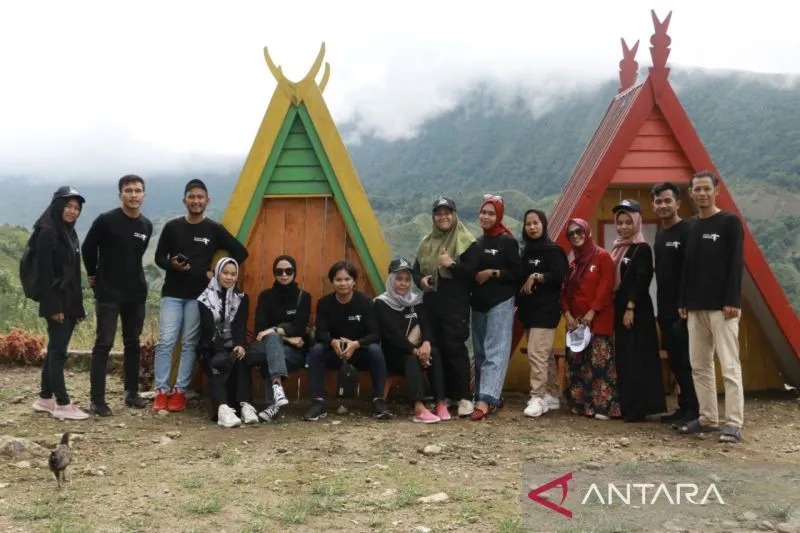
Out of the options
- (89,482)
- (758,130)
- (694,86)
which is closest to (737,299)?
(89,482)

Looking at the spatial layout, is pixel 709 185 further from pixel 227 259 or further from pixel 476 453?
pixel 227 259

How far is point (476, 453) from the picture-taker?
4.61m

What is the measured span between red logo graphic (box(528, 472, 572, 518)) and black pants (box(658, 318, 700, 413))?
176 centimetres

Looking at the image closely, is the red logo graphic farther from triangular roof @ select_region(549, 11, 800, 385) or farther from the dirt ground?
triangular roof @ select_region(549, 11, 800, 385)

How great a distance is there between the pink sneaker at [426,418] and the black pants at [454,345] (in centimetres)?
39

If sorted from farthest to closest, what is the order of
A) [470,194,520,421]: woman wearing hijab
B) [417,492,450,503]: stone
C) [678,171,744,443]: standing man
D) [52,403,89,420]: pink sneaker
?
[470,194,520,421]: woman wearing hijab < [52,403,89,420]: pink sneaker < [678,171,744,443]: standing man < [417,492,450,503]: stone

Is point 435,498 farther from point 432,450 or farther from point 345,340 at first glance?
point 345,340

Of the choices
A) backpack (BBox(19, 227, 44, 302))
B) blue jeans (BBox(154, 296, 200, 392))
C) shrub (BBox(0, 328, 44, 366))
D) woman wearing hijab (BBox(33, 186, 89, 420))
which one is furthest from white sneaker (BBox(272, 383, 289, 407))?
shrub (BBox(0, 328, 44, 366))

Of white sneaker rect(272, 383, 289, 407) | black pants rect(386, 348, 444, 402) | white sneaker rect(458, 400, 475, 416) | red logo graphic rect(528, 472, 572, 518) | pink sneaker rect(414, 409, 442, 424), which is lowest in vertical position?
red logo graphic rect(528, 472, 572, 518)

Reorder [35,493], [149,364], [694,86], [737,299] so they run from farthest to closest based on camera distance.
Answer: [694,86] → [149,364] → [737,299] → [35,493]

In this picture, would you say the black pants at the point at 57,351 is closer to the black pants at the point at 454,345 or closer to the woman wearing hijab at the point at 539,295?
the black pants at the point at 454,345

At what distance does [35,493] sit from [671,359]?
4.31 meters

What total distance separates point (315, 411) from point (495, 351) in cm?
148

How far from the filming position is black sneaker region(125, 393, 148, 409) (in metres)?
Answer: 5.94
